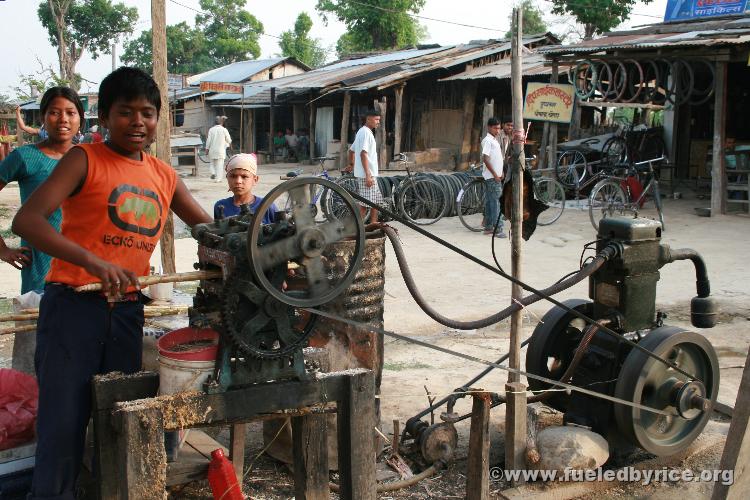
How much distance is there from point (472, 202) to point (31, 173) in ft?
31.0

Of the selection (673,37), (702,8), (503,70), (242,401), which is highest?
(702,8)

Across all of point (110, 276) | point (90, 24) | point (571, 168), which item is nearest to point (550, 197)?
point (571, 168)

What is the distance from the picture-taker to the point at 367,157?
401 inches

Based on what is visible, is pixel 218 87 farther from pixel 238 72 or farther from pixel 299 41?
pixel 299 41

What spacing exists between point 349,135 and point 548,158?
1217cm

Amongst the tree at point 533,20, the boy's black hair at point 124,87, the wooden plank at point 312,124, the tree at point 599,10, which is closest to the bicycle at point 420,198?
the boy's black hair at point 124,87

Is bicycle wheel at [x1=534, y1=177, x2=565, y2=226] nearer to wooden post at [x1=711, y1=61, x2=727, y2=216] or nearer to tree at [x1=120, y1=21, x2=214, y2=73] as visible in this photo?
wooden post at [x1=711, y1=61, x2=727, y2=216]

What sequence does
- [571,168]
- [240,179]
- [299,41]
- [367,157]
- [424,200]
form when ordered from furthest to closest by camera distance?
[299,41]
[571,168]
[424,200]
[367,157]
[240,179]

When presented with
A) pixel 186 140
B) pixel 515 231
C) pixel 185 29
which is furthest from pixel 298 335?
pixel 185 29

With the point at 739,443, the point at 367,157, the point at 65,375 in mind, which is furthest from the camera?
the point at 367,157

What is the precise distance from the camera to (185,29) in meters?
55.1

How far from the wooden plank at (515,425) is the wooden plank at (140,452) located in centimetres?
164

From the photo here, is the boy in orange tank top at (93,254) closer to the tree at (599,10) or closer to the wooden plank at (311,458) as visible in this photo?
the wooden plank at (311,458)

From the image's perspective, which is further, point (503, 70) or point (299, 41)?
point (299, 41)
